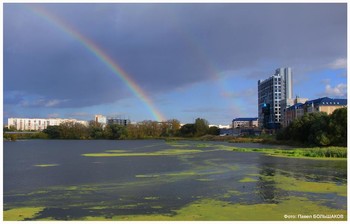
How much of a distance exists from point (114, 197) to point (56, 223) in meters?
Answer: 2.78

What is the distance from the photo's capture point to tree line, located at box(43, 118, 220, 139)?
8531 cm

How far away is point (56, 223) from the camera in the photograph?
8.31 m

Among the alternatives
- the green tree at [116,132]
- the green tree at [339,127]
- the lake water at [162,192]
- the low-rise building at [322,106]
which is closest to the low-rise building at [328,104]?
the low-rise building at [322,106]

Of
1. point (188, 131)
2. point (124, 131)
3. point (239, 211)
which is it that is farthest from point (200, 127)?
point (239, 211)

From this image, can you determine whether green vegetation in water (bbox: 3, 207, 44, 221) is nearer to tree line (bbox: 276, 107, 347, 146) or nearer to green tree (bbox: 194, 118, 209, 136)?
tree line (bbox: 276, 107, 347, 146)

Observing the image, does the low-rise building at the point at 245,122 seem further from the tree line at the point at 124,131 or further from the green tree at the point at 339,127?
the green tree at the point at 339,127

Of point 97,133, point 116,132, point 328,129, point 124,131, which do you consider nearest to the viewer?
point 328,129

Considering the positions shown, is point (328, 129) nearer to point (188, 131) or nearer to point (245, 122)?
point (188, 131)

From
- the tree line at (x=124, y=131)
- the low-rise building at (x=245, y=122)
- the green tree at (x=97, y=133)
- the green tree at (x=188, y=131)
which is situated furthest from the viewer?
the low-rise building at (x=245, y=122)

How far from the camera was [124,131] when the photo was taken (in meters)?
85.5

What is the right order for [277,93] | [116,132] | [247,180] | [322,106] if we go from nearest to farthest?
[247,180] < [322,106] < [116,132] < [277,93]

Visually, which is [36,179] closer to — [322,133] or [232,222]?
[232,222]

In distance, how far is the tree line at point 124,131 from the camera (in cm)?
8531

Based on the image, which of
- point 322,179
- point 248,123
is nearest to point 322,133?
point 322,179
